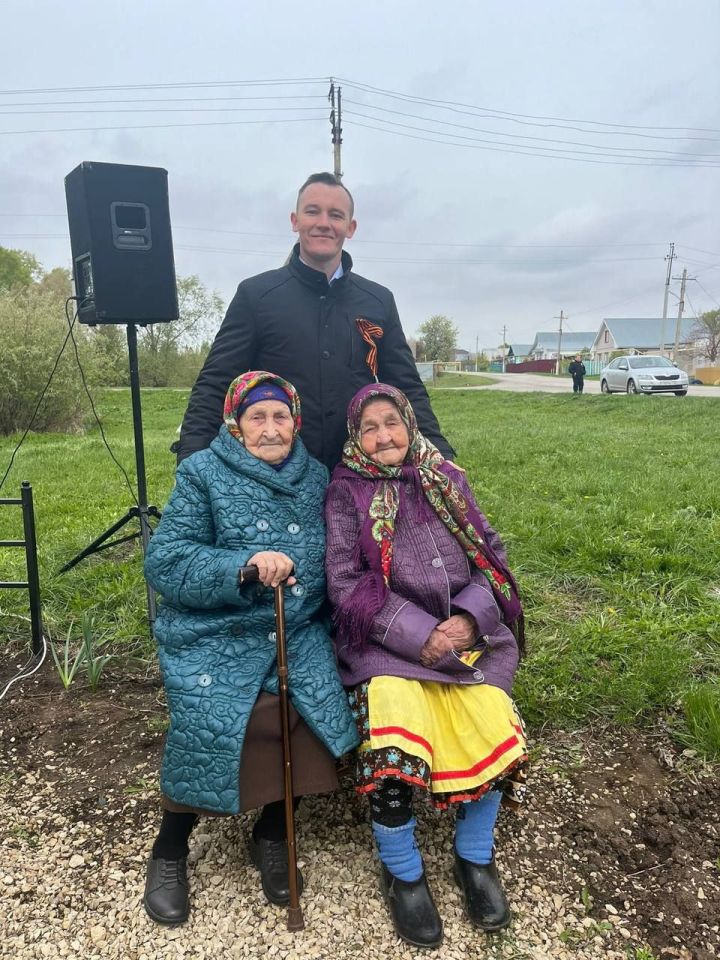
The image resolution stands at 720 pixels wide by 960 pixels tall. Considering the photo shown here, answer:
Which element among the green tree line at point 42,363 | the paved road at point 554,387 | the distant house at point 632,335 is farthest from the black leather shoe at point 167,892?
the distant house at point 632,335

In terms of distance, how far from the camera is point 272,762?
201cm

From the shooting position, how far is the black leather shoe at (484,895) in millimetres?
1942

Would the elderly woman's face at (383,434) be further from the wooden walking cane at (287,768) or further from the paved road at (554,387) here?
the paved road at (554,387)

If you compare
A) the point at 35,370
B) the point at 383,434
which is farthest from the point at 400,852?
the point at 35,370

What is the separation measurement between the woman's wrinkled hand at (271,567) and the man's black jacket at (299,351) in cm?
74

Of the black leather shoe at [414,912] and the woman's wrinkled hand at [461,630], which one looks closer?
the black leather shoe at [414,912]

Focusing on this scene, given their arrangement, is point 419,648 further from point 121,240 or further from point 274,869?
point 121,240

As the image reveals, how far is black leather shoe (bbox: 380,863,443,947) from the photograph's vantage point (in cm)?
190

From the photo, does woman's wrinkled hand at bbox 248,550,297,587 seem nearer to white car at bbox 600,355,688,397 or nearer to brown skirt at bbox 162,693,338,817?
brown skirt at bbox 162,693,338,817

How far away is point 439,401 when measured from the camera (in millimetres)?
20312

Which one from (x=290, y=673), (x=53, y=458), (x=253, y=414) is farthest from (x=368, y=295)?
(x=53, y=458)

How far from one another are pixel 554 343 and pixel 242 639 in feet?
276

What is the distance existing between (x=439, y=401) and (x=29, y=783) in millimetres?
18469

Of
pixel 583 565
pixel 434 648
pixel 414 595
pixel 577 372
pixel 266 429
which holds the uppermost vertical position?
pixel 266 429
